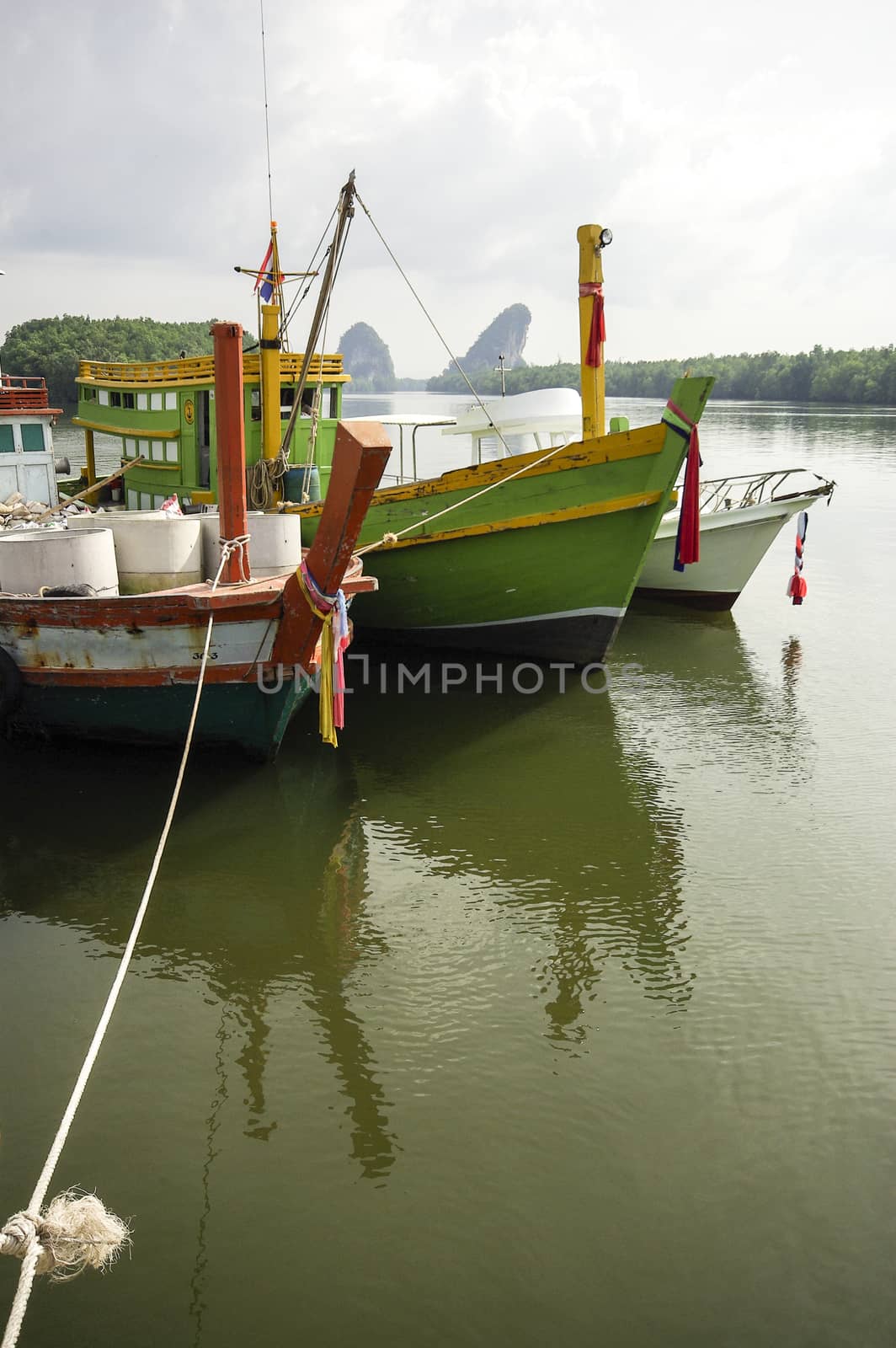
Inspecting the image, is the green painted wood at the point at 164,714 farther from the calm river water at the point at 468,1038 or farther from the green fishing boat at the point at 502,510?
the green fishing boat at the point at 502,510

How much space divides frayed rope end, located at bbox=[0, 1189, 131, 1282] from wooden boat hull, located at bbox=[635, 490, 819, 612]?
1301 cm

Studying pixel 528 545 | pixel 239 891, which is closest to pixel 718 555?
pixel 528 545

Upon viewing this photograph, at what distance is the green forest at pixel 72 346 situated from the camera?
84.4m

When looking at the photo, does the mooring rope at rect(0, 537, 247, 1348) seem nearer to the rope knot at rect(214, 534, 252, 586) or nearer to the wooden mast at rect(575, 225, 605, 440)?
the rope knot at rect(214, 534, 252, 586)

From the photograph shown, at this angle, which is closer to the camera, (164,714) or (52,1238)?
(52,1238)

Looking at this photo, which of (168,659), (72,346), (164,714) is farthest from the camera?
(72,346)

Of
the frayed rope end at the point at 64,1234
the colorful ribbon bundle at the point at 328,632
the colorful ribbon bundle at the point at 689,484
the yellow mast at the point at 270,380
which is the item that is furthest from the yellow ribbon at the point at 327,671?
the yellow mast at the point at 270,380

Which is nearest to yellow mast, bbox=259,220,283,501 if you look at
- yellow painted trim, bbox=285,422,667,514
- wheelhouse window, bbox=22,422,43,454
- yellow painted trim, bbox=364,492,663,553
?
yellow painted trim, bbox=285,422,667,514

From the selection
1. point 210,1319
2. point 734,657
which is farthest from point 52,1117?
point 734,657

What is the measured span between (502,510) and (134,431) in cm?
819

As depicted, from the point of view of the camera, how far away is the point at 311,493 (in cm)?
1384

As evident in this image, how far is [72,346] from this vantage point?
9025 centimetres

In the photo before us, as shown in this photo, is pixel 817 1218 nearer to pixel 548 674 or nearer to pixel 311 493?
pixel 548 674

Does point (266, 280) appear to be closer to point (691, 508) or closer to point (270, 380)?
point (270, 380)
